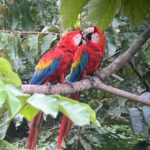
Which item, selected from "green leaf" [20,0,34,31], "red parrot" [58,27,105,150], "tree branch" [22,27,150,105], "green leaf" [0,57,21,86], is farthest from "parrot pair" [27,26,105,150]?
"green leaf" [0,57,21,86]

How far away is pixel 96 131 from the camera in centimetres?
218

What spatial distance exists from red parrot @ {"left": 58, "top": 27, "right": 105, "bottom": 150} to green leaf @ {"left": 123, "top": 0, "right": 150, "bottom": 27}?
9.3 inches

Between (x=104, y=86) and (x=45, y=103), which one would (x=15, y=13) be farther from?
(x=45, y=103)

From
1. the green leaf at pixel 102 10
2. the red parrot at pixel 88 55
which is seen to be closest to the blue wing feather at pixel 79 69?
the red parrot at pixel 88 55

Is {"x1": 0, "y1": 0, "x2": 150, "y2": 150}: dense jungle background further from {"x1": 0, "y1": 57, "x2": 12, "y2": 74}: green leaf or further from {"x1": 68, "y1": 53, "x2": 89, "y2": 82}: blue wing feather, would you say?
{"x1": 0, "y1": 57, "x2": 12, "y2": 74}: green leaf

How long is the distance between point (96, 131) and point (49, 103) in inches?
69.8

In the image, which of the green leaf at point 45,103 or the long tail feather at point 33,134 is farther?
the long tail feather at point 33,134

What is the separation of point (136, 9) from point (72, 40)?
1.05 feet

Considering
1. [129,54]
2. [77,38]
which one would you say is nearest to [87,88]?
[129,54]

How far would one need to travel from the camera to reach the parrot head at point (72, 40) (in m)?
1.66

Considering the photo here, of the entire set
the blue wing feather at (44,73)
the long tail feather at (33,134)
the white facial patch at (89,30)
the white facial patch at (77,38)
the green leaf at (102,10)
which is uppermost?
the green leaf at (102,10)

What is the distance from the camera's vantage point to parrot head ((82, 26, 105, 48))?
1.72 m

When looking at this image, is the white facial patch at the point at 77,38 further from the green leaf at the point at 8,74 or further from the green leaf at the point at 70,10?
the green leaf at the point at 8,74

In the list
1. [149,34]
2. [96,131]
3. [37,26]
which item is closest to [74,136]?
[96,131]
